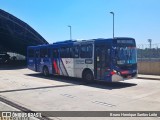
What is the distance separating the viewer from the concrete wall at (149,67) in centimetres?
2249

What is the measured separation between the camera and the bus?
15375 mm

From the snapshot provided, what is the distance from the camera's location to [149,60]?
77.4ft

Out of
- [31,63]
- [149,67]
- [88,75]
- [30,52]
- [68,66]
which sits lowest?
[88,75]

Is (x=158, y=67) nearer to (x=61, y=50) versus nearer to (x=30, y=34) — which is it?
(x=61, y=50)

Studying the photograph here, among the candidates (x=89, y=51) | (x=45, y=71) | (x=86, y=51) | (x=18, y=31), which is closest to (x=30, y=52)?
(x=45, y=71)

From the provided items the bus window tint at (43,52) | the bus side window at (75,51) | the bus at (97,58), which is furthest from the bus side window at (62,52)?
the bus window tint at (43,52)

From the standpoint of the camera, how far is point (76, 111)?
930 cm

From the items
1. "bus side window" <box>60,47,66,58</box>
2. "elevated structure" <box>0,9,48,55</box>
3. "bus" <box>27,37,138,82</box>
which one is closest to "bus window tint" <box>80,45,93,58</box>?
"bus" <box>27,37,138,82</box>

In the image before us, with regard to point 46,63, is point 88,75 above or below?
below

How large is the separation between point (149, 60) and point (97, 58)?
8.88 meters

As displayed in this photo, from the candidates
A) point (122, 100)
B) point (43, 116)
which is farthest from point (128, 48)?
point (43, 116)

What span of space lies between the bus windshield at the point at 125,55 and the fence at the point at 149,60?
645 cm

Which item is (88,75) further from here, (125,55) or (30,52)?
(30,52)

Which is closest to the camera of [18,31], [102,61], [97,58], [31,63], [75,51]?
[102,61]
